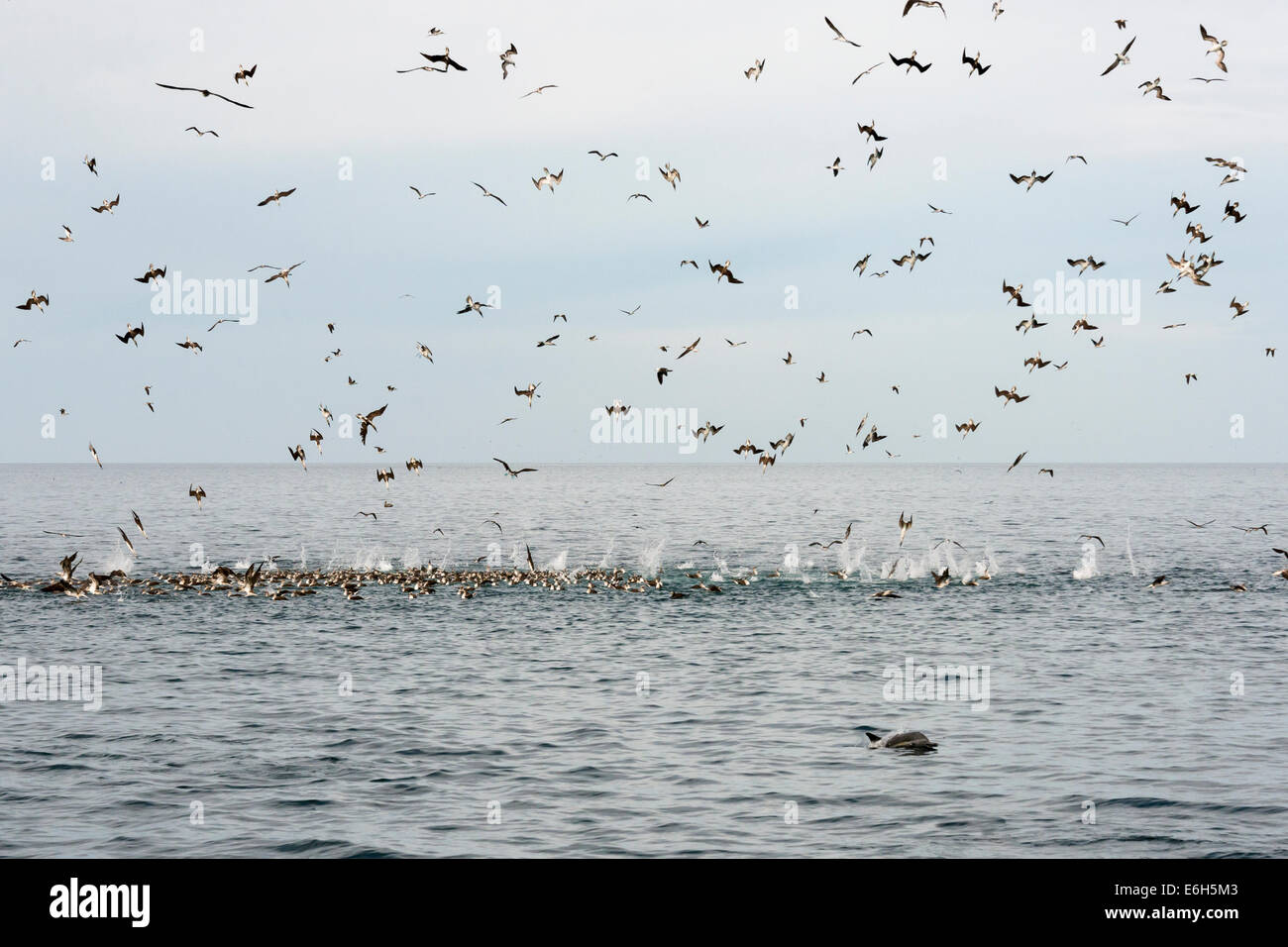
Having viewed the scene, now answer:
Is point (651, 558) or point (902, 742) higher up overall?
point (651, 558)

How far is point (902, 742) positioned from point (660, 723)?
4.92 meters

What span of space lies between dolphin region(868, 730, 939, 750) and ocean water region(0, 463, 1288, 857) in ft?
0.92

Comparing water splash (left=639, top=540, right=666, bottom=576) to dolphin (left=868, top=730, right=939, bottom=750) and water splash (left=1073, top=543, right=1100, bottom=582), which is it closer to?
water splash (left=1073, top=543, right=1100, bottom=582)

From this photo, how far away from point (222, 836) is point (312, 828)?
4.00 feet

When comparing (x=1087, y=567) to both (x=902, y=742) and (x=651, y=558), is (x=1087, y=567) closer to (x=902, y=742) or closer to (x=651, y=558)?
(x=651, y=558)

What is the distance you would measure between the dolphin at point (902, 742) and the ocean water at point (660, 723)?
281mm

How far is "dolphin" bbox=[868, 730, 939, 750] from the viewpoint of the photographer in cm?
1990

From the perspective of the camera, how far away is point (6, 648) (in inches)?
1265

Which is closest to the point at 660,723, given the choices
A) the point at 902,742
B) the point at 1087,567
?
the point at 902,742

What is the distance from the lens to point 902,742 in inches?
788
